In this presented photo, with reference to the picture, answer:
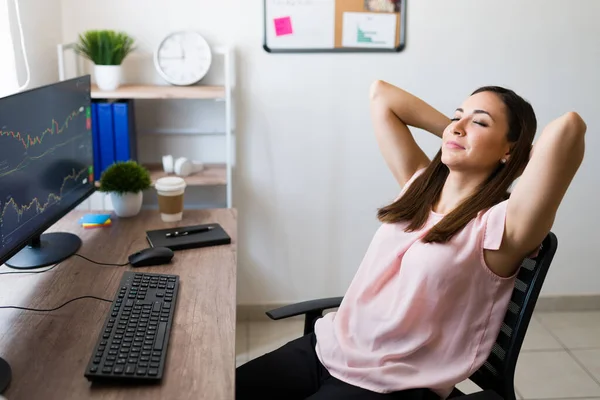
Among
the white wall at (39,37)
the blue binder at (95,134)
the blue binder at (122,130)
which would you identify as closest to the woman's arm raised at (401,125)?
the blue binder at (122,130)

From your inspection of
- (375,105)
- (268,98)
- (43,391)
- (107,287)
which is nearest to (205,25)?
(268,98)

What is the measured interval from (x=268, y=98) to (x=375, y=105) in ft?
3.16

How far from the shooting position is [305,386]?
5.35ft

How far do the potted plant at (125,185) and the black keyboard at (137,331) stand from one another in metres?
0.51

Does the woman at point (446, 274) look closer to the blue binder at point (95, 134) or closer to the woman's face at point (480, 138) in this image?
the woman's face at point (480, 138)

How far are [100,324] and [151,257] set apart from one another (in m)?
0.37

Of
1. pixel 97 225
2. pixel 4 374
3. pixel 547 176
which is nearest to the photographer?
pixel 4 374

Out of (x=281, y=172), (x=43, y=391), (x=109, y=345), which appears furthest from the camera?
(x=281, y=172)

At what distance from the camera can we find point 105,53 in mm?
2580

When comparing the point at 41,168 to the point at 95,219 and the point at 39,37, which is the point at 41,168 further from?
the point at 39,37

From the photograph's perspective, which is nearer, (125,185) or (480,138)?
(480,138)

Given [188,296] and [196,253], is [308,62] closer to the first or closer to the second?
[196,253]

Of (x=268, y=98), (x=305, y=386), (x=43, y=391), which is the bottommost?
(x=305, y=386)

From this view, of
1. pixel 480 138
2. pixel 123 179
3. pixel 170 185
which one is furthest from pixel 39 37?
pixel 480 138
